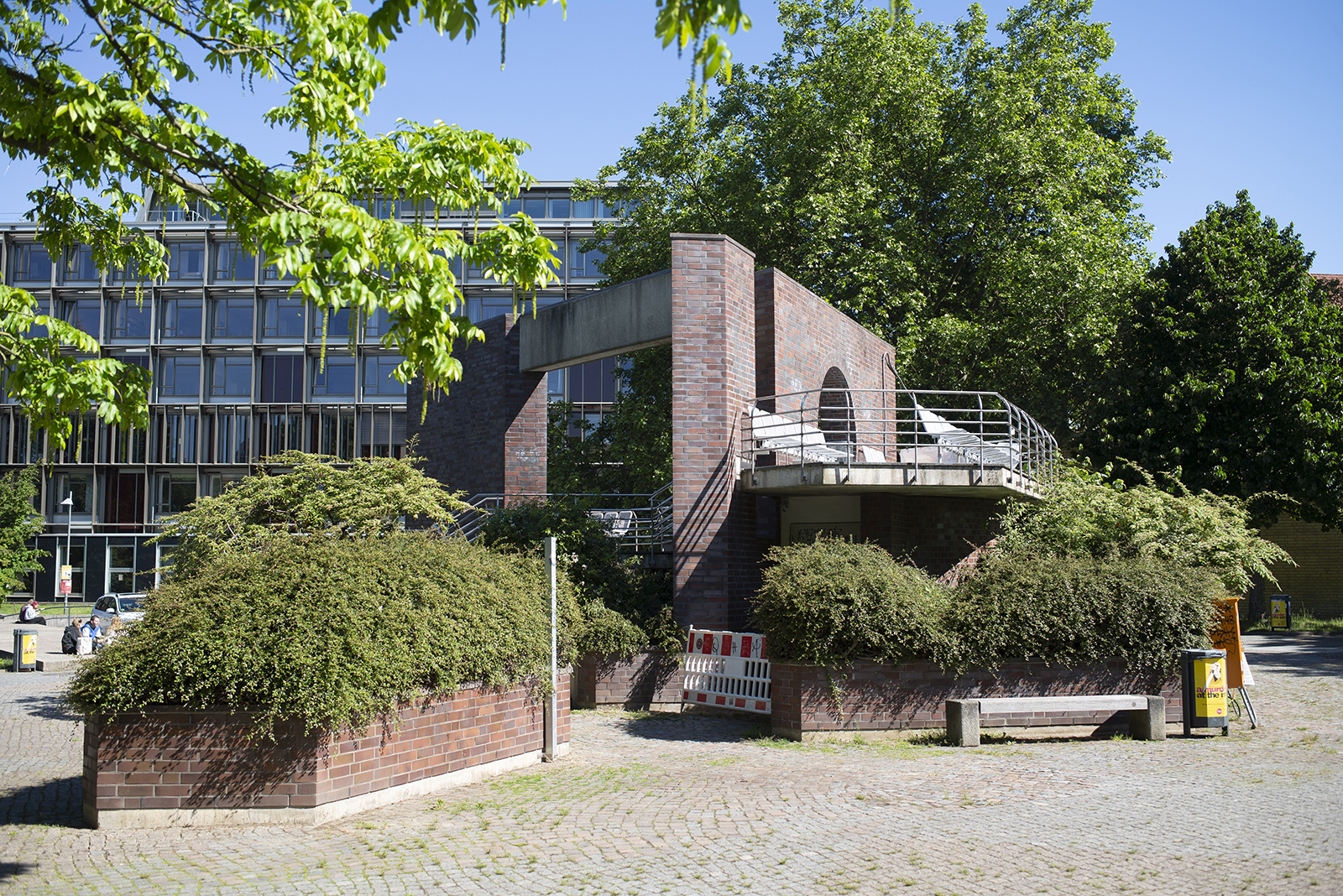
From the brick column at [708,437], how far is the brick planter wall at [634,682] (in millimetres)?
760

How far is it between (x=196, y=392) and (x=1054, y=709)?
155 ft

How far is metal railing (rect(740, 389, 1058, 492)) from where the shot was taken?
15273mm

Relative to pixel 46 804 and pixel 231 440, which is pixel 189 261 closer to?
pixel 231 440

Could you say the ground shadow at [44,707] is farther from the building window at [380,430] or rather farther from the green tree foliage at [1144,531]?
the building window at [380,430]

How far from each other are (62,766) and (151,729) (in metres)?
3.76

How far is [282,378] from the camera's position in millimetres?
49750

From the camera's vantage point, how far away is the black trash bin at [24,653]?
2064 centimetres

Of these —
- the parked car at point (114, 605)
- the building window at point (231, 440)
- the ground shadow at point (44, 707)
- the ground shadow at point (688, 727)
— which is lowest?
the ground shadow at point (44, 707)

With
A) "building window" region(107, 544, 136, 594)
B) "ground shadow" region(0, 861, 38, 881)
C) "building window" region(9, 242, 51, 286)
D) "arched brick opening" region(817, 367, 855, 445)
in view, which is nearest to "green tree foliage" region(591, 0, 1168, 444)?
"arched brick opening" region(817, 367, 855, 445)

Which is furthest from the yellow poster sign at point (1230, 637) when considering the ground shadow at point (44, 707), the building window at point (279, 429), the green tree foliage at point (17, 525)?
the building window at point (279, 429)

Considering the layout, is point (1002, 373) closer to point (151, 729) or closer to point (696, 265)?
point (696, 265)

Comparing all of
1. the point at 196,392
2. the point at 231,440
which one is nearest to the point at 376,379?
the point at 231,440

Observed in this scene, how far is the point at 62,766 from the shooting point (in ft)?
34.3

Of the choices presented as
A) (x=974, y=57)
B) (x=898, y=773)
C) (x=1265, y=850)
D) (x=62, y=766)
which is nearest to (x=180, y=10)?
(x=62, y=766)
